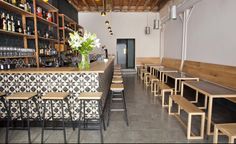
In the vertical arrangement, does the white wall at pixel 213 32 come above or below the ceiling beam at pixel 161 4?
below

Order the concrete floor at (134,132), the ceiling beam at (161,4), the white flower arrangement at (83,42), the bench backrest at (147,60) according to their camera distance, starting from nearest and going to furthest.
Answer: the concrete floor at (134,132), the white flower arrangement at (83,42), the ceiling beam at (161,4), the bench backrest at (147,60)

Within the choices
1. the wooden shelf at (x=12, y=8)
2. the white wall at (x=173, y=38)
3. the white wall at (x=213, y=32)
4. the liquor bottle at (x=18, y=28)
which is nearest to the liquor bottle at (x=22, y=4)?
the wooden shelf at (x=12, y=8)

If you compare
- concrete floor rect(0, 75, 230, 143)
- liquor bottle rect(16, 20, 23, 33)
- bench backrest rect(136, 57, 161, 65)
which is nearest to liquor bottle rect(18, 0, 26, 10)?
liquor bottle rect(16, 20, 23, 33)

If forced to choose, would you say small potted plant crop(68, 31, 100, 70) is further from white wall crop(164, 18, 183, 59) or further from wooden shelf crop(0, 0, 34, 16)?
white wall crop(164, 18, 183, 59)

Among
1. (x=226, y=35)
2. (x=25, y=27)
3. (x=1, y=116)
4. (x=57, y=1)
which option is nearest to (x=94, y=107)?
(x=1, y=116)

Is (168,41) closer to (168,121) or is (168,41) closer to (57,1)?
(57,1)

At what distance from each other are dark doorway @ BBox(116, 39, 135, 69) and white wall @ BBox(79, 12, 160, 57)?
1.78ft

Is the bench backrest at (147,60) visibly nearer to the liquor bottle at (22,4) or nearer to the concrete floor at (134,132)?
the concrete floor at (134,132)

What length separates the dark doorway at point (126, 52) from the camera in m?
11.5

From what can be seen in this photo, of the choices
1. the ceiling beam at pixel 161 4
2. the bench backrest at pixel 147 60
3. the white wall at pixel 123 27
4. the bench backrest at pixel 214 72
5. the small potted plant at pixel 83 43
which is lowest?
the bench backrest at pixel 214 72

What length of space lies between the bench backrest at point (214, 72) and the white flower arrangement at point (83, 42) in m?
2.88

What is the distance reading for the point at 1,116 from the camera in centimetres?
309

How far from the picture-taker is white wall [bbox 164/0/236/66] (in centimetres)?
385

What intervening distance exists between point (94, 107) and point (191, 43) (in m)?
4.42
